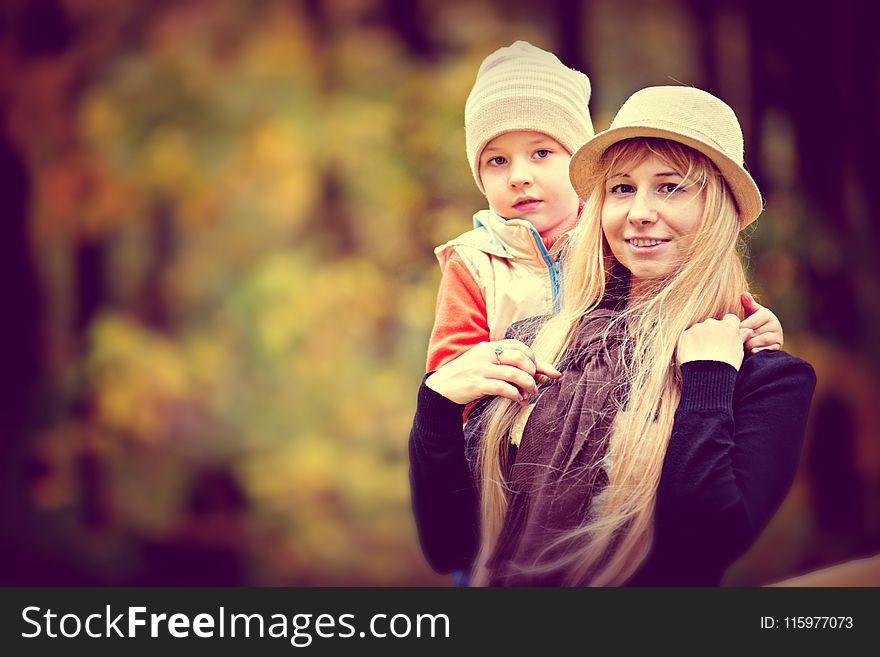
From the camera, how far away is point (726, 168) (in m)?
1.55

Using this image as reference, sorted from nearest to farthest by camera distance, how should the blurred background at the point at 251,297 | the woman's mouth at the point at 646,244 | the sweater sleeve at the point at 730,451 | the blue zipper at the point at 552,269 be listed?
the sweater sleeve at the point at 730,451
the woman's mouth at the point at 646,244
the blue zipper at the point at 552,269
the blurred background at the point at 251,297

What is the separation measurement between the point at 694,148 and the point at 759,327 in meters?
0.30

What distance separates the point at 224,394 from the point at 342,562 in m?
0.83

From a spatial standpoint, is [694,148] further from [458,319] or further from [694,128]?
[458,319]

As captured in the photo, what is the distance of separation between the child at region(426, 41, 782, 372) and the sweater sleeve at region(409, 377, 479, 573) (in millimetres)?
153

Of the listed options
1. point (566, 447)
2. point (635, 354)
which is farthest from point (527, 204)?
point (566, 447)

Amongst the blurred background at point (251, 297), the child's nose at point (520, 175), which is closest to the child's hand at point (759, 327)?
the child's nose at point (520, 175)

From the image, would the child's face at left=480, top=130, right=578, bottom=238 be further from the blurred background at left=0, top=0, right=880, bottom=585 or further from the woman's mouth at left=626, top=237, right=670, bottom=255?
the blurred background at left=0, top=0, right=880, bottom=585

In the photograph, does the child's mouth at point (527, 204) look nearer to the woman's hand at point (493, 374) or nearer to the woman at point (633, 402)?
the woman at point (633, 402)

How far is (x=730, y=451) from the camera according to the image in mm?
1480

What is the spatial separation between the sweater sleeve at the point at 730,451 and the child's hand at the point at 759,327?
2 centimetres

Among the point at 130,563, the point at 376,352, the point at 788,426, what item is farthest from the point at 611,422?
the point at 130,563

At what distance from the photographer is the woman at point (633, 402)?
4.93 ft

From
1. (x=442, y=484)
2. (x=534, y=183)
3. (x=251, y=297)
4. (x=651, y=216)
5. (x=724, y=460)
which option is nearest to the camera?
(x=724, y=460)
